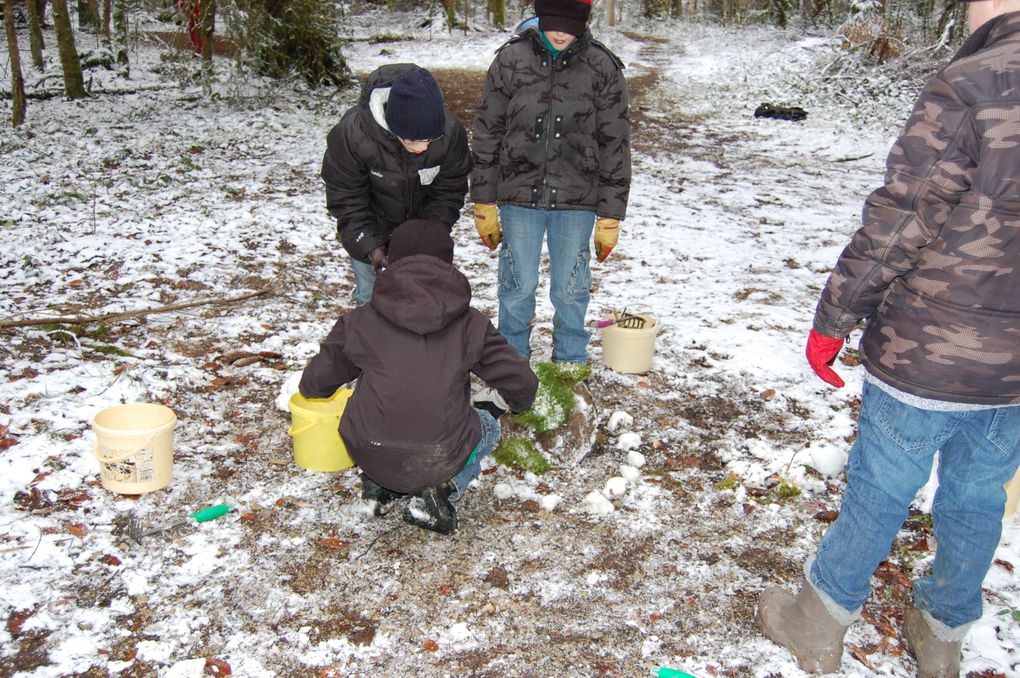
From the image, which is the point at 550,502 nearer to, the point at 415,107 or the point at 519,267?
the point at 519,267

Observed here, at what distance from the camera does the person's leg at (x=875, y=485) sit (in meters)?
2.33

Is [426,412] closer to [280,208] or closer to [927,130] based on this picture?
[927,130]

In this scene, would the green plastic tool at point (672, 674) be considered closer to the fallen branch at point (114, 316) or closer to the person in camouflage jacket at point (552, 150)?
the person in camouflage jacket at point (552, 150)

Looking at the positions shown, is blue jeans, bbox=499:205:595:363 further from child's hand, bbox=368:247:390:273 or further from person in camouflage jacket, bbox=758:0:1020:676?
person in camouflage jacket, bbox=758:0:1020:676

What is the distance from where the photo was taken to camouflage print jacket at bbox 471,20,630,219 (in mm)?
4070

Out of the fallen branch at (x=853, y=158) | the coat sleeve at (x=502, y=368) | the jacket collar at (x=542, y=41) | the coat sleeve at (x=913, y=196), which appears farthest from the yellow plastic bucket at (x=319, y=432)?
the fallen branch at (x=853, y=158)

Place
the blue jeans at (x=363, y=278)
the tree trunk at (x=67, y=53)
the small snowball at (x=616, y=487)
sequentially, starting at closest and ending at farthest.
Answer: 1. the small snowball at (x=616, y=487)
2. the blue jeans at (x=363, y=278)
3. the tree trunk at (x=67, y=53)

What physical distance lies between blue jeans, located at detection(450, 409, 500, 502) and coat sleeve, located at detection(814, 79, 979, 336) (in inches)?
71.7

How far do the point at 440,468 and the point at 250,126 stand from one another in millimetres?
10316

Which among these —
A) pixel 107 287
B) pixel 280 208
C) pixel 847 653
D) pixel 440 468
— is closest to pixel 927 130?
pixel 847 653

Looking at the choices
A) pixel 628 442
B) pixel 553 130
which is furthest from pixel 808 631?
pixel 553 130

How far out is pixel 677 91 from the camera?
17.8 metres

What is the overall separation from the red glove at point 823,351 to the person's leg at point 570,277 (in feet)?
6.56

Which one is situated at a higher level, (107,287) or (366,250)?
(366,250)
